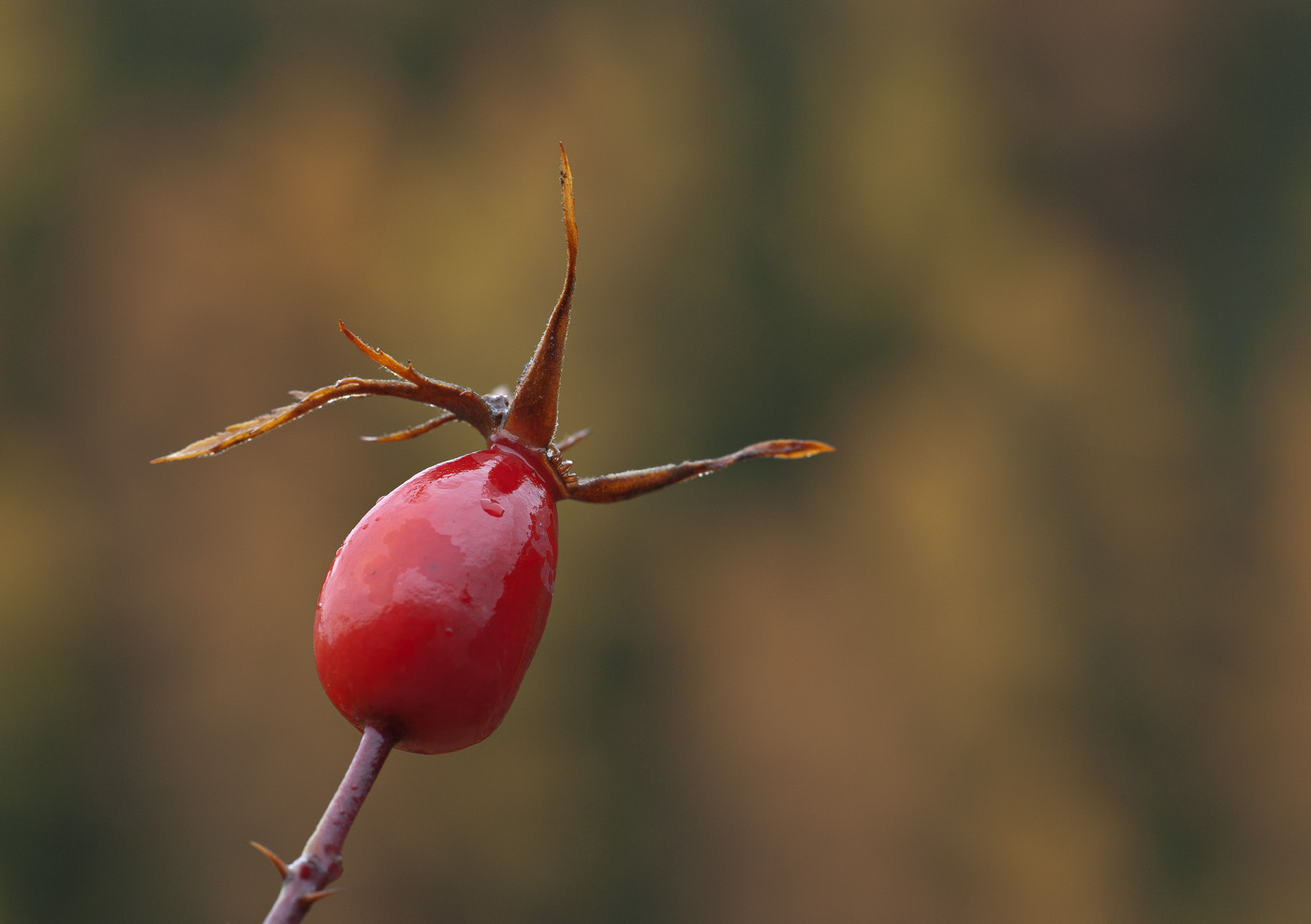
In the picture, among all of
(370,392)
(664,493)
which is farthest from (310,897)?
(664,493)

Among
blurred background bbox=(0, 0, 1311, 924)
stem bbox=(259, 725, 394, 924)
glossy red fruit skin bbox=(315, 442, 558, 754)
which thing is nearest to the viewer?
stem bbox=(259, 725, 394, 924)

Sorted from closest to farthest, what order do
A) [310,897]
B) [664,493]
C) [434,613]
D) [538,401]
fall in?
[310,897] < [434,613] < [538,401] < [664,493]

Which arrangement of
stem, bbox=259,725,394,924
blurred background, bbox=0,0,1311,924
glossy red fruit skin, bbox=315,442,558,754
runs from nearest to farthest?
1. stem, bbox=259,725,394,924
2. glossy red fruit skin, bbox=315,442,558,754
3. blurred background, bbox=0,0,1311,924

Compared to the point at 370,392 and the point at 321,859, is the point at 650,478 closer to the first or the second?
the point at 370,392

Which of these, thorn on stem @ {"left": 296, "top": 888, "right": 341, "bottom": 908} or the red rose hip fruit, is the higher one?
the red rose hip fruit

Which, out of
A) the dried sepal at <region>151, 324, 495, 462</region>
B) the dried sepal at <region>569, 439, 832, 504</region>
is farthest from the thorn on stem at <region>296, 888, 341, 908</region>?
the dried sepal at <region>569, 439, 832, 504</region>

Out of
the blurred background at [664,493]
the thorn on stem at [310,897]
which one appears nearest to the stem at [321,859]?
the thorn on stem at [310,897]

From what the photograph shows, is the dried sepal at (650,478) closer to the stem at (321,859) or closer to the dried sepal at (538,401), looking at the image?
the dried sepal at (538,401)

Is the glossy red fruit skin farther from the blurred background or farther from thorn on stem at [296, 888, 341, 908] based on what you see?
the blurred background
